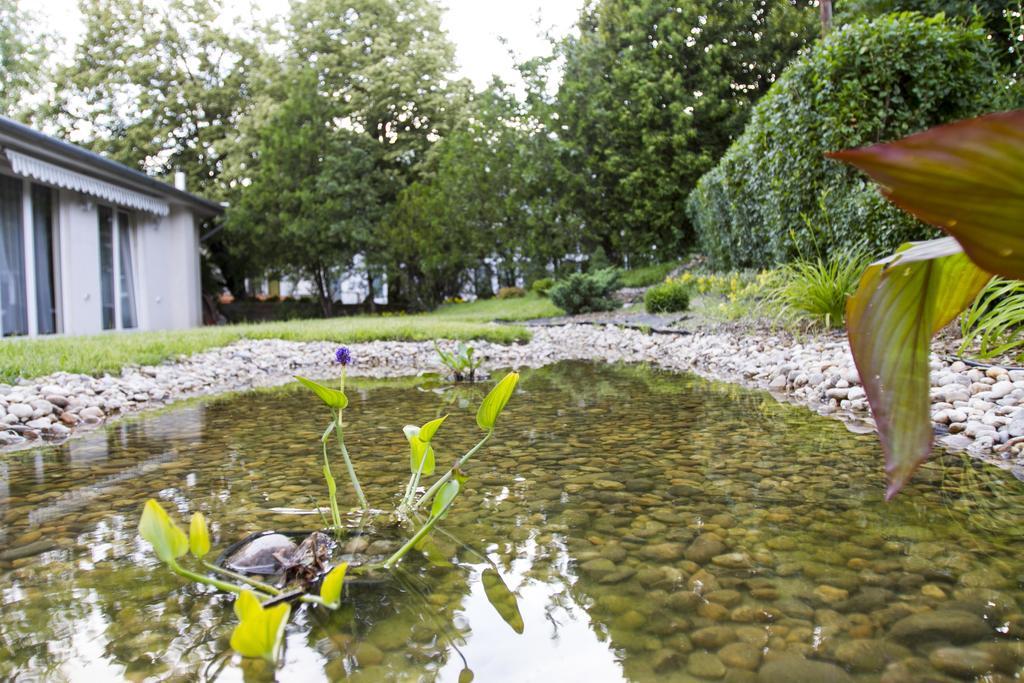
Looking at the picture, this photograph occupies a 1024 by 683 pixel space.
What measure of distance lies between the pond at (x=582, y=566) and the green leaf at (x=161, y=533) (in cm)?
19

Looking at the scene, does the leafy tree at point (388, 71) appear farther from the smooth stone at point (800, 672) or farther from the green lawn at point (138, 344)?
the smooth stone at point (800, 672)

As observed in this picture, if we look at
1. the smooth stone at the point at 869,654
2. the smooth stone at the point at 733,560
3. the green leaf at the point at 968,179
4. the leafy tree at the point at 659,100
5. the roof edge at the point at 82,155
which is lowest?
the smooth stone at the point at 869,654

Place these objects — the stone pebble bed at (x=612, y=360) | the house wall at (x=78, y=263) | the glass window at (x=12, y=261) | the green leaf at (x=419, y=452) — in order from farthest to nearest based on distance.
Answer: the house wall at (x=78, y=263), the glass window at (x=12, y=261), the stone pebble bed at (x=612, y=360), the green leaf at (x=419, y=452)

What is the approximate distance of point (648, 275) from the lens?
1426 centimetres

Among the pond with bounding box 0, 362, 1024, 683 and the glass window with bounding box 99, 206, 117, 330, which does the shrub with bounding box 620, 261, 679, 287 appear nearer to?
the glass window with bounding box 99, 206, 117, 330

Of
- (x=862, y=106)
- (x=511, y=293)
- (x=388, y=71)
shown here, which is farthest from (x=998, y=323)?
(x=388, y=71)

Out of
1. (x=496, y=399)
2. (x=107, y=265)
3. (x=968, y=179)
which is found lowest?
(x=496, y=399)

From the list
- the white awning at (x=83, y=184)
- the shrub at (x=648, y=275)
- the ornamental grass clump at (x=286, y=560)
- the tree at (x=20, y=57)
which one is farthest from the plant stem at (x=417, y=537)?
the tree at (x=20, y=57)

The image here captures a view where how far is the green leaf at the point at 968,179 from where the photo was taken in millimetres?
431

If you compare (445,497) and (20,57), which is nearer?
(445,497)

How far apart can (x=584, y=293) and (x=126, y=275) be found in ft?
22.9

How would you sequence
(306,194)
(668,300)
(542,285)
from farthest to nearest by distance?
(542,285) → (306,194) → (668,300)

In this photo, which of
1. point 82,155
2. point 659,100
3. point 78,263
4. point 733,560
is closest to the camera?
point 733,560

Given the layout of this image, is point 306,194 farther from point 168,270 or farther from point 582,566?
point 582,566
